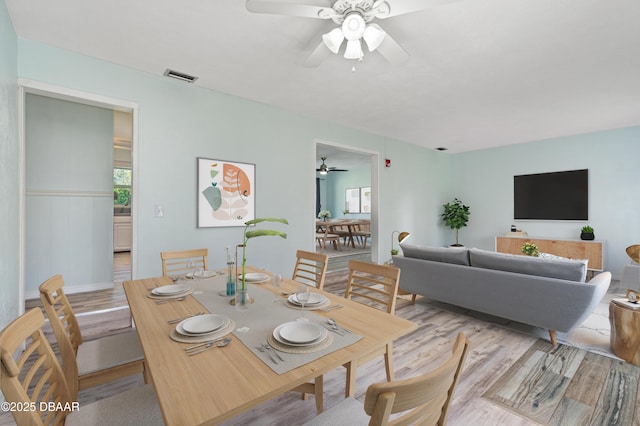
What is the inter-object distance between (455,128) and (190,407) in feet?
17.5

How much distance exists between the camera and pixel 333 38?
200cm

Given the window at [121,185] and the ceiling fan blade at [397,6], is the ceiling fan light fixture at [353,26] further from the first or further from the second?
the window at [121,185]

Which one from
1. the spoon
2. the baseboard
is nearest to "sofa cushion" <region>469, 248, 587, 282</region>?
the spoon

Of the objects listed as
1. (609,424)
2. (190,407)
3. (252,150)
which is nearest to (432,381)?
(190,407)

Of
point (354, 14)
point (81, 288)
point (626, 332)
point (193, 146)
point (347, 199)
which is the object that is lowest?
point (81, 288)

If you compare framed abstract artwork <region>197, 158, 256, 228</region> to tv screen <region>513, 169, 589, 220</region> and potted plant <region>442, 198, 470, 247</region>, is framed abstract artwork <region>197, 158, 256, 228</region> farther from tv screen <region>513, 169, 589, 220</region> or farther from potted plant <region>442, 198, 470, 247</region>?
tv screen <region>513, 169, 589, 220</region>

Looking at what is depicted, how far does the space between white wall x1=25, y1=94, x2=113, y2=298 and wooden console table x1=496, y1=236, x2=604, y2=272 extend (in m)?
6.96

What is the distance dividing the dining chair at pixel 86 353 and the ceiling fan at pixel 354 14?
6.06ft

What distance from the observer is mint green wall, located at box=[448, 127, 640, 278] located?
491 centimetres

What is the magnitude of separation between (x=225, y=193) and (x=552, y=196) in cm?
606

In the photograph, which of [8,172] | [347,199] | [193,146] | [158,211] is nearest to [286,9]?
[193,146]

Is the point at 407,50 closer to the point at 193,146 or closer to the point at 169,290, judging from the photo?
the point at 193,146

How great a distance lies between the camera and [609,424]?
1.62 meters

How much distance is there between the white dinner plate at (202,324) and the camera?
1.21m
